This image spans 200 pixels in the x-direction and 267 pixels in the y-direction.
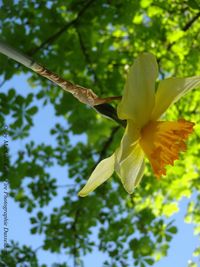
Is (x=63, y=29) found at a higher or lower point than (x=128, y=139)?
higher

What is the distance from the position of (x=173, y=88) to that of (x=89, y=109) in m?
2.08

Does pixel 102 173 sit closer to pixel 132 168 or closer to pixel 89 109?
pixel 132 168

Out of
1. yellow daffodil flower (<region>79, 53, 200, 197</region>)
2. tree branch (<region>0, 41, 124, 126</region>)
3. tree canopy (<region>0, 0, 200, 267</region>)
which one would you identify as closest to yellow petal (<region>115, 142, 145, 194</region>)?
yellow daffodil flower (<region>79, 53, 200, 197</region>)

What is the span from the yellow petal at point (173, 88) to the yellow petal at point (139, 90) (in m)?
0.02

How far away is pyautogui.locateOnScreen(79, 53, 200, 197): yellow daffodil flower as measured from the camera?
2.84 feet

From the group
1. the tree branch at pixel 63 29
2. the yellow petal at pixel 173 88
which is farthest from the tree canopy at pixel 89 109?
the yellow petal at pixel 173 88

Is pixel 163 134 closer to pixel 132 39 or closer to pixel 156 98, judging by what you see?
pixel 156 98

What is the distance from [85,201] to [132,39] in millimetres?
1072

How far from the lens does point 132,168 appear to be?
93cm

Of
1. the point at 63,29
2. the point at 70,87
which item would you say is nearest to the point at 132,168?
the point at 70,87

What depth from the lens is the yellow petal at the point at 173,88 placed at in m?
0.90

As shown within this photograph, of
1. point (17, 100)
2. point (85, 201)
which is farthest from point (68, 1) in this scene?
point (85, 201)

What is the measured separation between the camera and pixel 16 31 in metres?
2.76

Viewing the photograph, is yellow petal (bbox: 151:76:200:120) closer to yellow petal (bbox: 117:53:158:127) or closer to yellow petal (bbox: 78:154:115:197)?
yellow petal (bbox: 117:53:158:127)
